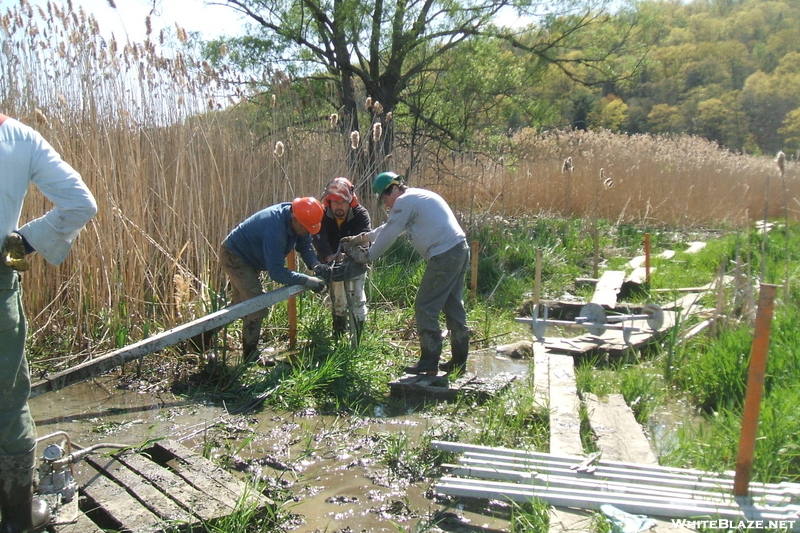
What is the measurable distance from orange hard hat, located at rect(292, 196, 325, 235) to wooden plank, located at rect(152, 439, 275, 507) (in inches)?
74.2

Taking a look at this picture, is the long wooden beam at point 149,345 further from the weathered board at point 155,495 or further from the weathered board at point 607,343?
the weathered board at point 607,343

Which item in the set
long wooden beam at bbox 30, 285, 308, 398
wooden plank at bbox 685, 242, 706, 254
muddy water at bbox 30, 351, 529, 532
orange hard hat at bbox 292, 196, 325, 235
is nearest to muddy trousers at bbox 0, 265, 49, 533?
muddy water at bbox 30, 351, 529, 532

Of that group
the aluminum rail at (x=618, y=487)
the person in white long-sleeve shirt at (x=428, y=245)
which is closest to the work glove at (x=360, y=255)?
the person in white long-sleeve shirt at (x=428, y=245)

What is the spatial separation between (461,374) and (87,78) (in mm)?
3777

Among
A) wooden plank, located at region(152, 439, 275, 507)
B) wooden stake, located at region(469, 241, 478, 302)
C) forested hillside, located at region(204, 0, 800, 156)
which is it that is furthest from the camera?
forested hillside, located at region(204, 0, 800, 156)

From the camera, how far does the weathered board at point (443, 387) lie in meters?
5.04

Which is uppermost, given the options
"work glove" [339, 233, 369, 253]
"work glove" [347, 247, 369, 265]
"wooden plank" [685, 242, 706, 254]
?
"work glove" [339, 233, 369, 253]

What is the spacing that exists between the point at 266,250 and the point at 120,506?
229cm

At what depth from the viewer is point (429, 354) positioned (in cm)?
543

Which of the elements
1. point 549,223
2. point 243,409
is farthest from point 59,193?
point 549,223

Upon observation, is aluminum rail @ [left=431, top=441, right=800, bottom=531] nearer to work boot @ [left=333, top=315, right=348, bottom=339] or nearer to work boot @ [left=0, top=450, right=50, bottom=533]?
work boot @ [left=0, top=450, right=50, bottom=533]

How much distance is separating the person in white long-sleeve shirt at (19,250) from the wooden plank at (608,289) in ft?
18.0

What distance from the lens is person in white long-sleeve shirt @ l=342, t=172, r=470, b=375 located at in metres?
5.33

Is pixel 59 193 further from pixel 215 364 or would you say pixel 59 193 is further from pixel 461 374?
pixel 461 374
